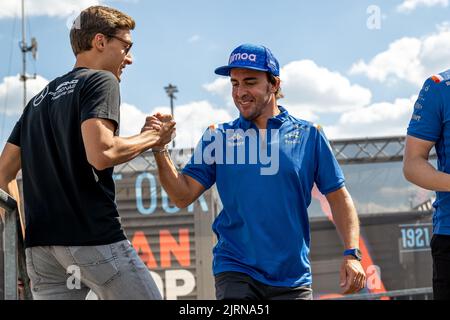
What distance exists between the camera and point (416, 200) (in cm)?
1767

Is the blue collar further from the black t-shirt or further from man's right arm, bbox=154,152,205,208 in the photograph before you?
the black t-shirt

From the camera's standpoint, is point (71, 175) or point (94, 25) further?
point (94, 25)

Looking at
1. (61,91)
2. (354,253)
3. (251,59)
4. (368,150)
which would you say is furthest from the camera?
(368,150)

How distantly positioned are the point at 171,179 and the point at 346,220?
0.89 m

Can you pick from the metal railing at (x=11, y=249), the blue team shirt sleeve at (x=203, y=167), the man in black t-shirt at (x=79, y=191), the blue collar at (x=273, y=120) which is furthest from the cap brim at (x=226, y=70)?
the metal railing at (x=11, y=249)

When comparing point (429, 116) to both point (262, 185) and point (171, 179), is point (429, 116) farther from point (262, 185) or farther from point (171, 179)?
point (171, 179)

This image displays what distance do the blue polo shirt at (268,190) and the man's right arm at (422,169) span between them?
384mm

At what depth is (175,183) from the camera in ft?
10.3

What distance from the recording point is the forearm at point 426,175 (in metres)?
2.81

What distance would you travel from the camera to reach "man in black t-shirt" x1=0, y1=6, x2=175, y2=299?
2.59 metres

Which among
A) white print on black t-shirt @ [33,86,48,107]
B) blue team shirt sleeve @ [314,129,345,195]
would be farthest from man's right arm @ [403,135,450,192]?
white print on black t-shirt @ [33,86,48,107]

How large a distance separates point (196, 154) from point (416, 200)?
1553cm

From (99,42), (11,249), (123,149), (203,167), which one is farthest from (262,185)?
(11,249)

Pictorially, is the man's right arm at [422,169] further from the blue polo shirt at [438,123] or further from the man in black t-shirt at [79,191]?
the man in black t-shirt at [79,191]
